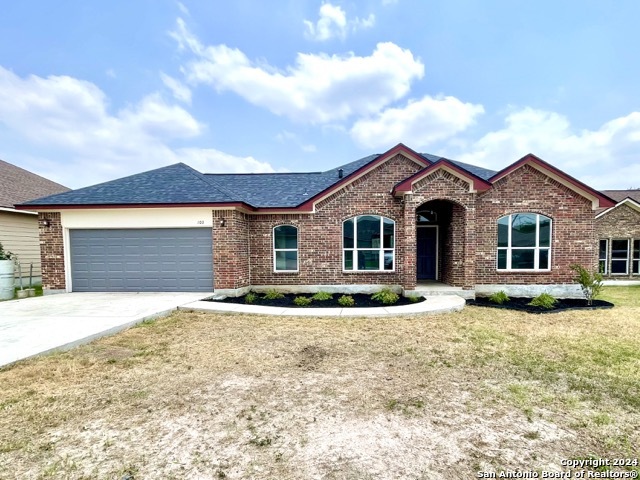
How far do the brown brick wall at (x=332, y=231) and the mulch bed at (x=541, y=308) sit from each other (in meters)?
2.74

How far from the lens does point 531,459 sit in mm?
2549

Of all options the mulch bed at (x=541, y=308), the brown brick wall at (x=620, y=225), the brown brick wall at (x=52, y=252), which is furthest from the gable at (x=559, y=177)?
the brown brick wall at (x=52, y=252)

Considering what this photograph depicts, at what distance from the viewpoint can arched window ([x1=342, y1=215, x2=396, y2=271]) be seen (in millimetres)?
10641

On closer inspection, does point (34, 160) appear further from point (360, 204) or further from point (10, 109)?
point (360, 204)

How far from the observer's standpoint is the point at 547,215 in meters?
10.2

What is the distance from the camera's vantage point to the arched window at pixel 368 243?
1064 cm

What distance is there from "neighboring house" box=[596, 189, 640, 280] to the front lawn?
13661mm

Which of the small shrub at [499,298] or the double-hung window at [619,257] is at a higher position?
the double-hung window at [619,257]

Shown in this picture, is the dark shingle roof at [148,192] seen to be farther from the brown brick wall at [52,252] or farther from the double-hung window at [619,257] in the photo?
the double-hung window at [619,257]

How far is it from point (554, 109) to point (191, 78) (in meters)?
21.9

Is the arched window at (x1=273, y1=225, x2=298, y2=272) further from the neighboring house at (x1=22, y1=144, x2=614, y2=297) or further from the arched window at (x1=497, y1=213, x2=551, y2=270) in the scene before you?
the arched window at (x1=497, y1=213, x2=551, y2=270)

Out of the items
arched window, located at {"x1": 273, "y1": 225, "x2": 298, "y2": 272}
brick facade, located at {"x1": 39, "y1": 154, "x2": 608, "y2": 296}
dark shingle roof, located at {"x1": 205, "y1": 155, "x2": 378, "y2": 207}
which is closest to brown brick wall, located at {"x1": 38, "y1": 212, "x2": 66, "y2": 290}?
brick facade, located at {"x1": 39, "y1": 154, "x2": 608, "y2": 296}

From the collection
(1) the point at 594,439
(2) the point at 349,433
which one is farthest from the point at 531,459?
(2) the point at 349,433

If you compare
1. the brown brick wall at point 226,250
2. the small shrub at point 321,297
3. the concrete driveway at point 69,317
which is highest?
the brown brick wall at point 226,250
